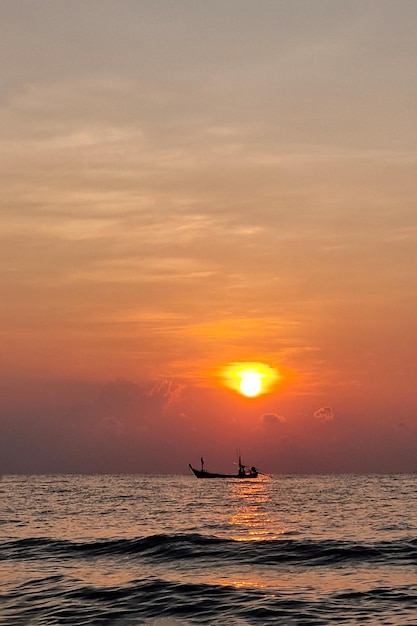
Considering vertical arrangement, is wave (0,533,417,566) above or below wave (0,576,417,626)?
above

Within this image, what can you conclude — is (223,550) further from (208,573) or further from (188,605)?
(188,605)

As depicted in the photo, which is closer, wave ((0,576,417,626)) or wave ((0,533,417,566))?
wave ((0,576,417,626))

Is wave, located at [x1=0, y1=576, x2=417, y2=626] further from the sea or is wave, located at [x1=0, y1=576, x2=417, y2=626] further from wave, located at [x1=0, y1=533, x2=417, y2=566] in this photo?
wave, located at [x1=0, y1=533, x2=417, y2=566]

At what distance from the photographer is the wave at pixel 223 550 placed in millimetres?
42469

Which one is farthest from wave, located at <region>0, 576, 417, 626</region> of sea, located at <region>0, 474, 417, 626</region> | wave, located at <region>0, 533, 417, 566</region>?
wave, located at <region>0, 533, 417, 566</region>

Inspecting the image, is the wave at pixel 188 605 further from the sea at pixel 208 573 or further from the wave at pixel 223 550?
the wave at pixel 223 550

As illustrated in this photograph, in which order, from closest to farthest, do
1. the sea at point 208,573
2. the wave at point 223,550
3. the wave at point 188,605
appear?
the wave at point 188,605 < the sea at point 208,573 < the wave at point 223,550

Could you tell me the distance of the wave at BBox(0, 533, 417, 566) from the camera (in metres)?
42.5

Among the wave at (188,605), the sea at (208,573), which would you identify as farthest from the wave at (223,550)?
the wave at (188,605)

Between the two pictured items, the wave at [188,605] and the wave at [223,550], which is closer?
the wave at [188,605]

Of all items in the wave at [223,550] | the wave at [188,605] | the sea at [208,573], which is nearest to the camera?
the wave at [188,605]

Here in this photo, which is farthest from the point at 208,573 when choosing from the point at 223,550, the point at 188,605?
the point at 223,550

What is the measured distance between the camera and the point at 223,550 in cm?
4625

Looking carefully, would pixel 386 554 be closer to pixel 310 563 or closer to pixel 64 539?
pixel 310 563
